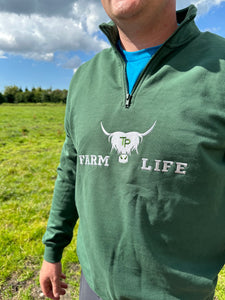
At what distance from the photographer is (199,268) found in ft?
4.17

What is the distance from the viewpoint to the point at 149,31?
1361 millimetres

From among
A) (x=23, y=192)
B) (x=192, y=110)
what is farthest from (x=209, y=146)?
(x=23, y=192)

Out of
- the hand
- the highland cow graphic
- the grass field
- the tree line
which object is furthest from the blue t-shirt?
the tree line

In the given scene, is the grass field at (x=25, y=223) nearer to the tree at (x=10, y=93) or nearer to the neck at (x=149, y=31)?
the neck at (x=149, y=31)

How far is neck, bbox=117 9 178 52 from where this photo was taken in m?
1.34

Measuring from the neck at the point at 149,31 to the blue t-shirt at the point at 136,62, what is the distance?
0.03m

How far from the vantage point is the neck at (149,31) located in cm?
134

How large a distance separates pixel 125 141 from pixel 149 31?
62cm

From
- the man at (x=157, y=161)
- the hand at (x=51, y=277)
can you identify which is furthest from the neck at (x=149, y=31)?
the hand at (x=51, y=277)

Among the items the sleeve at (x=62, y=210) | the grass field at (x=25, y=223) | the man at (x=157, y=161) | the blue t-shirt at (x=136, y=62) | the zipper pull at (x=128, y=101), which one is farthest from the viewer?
the grass field at (x=25, y=223)

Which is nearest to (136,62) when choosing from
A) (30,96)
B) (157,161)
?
(157,161)

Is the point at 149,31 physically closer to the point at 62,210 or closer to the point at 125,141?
the point at 125,141

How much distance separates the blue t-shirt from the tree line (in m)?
69.6

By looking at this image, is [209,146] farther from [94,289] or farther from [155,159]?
[94,289]
